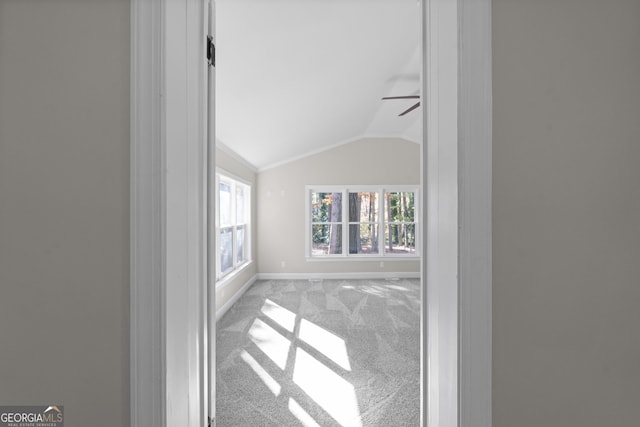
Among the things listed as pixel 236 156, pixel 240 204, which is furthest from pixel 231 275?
pixel 236 156

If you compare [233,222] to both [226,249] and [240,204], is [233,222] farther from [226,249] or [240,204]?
[240,204]

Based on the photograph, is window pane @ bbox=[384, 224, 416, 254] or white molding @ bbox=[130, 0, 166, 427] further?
window pane @ bbox=[384, 224, 416, 254]

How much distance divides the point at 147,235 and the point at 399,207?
6.24 metres

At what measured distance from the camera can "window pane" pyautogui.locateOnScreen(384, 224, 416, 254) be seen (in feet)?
21.7

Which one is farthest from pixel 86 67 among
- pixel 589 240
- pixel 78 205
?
pixel 589 240

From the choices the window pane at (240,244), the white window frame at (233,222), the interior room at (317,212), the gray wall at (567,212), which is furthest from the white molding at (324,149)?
the gray wall at (567,212)

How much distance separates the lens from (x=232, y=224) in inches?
197

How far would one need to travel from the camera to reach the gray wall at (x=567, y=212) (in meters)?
0.79

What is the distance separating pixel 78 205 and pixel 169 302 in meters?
0.32

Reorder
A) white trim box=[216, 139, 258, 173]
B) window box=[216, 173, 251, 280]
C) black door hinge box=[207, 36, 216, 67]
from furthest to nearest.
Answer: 1. window box=[216, 173, 251, 280]
2. white trim box=[216, 139, 258, 173]
3. black door hinge box=[207, 36, 216, 67]

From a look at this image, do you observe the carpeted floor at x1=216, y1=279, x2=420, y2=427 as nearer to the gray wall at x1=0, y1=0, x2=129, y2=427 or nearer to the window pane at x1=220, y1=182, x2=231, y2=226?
the window pane at x1=220, y1=182, x2=231, y2=226

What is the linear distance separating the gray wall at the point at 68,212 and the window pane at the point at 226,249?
149 inches

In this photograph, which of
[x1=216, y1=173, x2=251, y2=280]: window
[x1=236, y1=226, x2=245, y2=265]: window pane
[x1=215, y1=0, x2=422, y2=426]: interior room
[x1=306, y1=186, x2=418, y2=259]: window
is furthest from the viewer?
[x1=306, y1=186, x2=418, y2=259]: window

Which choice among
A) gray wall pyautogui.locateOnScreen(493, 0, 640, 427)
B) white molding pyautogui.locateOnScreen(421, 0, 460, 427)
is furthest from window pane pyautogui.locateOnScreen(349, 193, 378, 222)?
gray wall pyautogui.locateOnScreen(493, 0, 640, 427)
